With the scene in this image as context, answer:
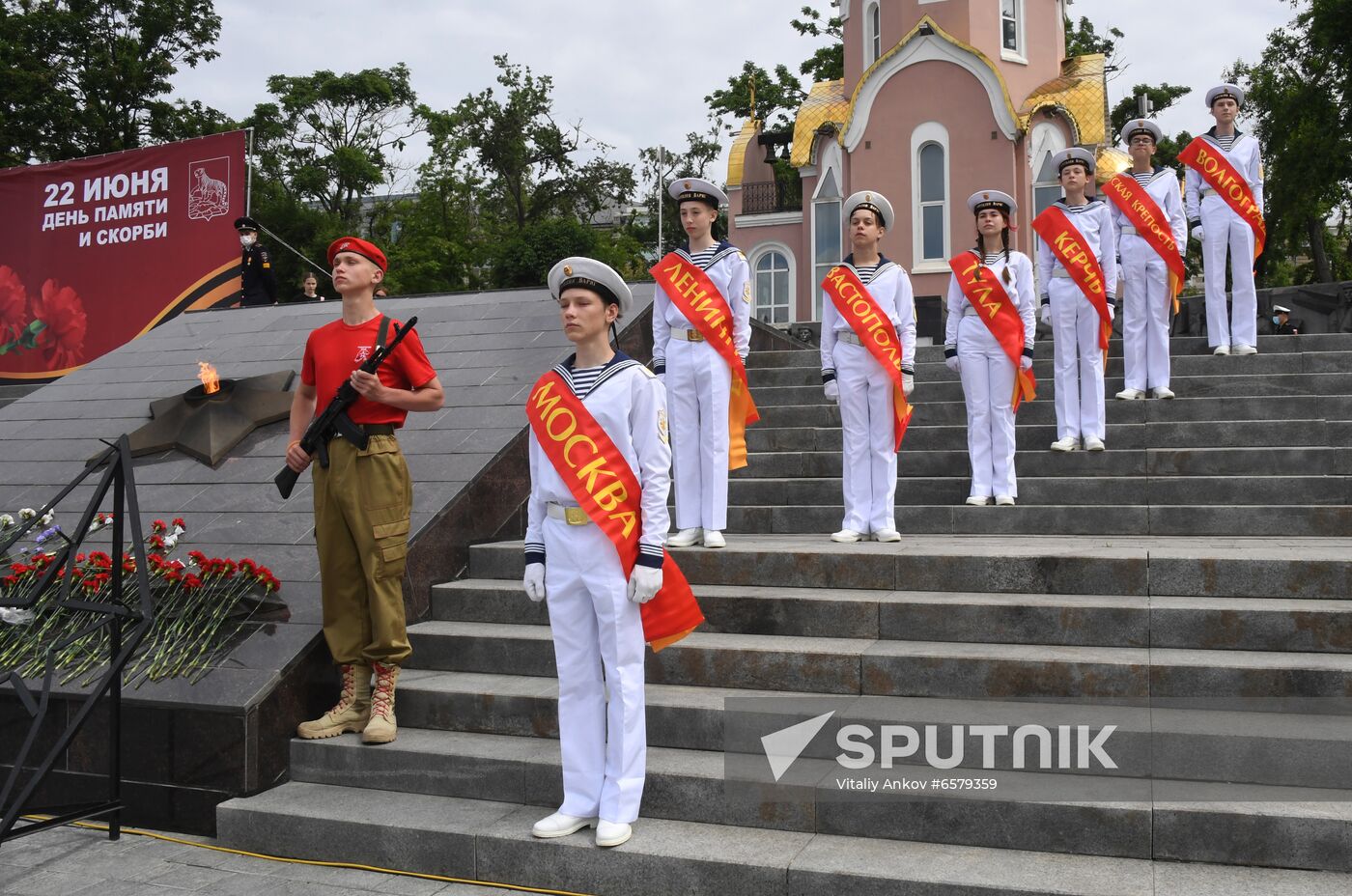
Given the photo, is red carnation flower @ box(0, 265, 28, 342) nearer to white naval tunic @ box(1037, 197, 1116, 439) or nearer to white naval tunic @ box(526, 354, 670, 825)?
white naval tunic @ box(1037, 197, 1116, 439)

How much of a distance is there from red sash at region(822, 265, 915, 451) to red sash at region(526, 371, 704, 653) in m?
2.83

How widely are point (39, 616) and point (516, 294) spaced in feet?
16.9

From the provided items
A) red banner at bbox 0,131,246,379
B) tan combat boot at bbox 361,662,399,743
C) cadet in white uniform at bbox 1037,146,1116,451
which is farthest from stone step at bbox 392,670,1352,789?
red banner at bbox 0,131,246,379

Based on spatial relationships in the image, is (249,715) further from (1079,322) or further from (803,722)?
(1079,322)

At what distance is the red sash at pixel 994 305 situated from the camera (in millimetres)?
7566

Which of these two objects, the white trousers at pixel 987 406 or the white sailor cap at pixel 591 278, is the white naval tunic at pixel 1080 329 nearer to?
the white trousers at pixel 987 406

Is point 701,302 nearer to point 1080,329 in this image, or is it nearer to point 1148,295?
point 1080,329

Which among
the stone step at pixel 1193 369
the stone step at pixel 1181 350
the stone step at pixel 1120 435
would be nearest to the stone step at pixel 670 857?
the stone step at pixel 1120 435

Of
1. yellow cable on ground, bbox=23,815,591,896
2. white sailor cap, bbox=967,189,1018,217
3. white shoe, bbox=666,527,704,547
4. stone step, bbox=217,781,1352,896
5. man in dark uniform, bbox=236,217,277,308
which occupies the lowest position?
yellow cable on ground, bbox=23,815,591,896

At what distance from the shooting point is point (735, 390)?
278 inches

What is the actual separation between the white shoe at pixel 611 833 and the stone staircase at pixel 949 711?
6 cm

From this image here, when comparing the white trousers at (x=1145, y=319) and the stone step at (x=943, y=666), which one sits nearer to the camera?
the stone step at (x=943, y=666)

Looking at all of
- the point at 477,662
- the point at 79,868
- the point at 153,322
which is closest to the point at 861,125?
the point at 153,322

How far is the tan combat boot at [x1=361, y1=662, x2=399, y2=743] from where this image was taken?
5.16 m
